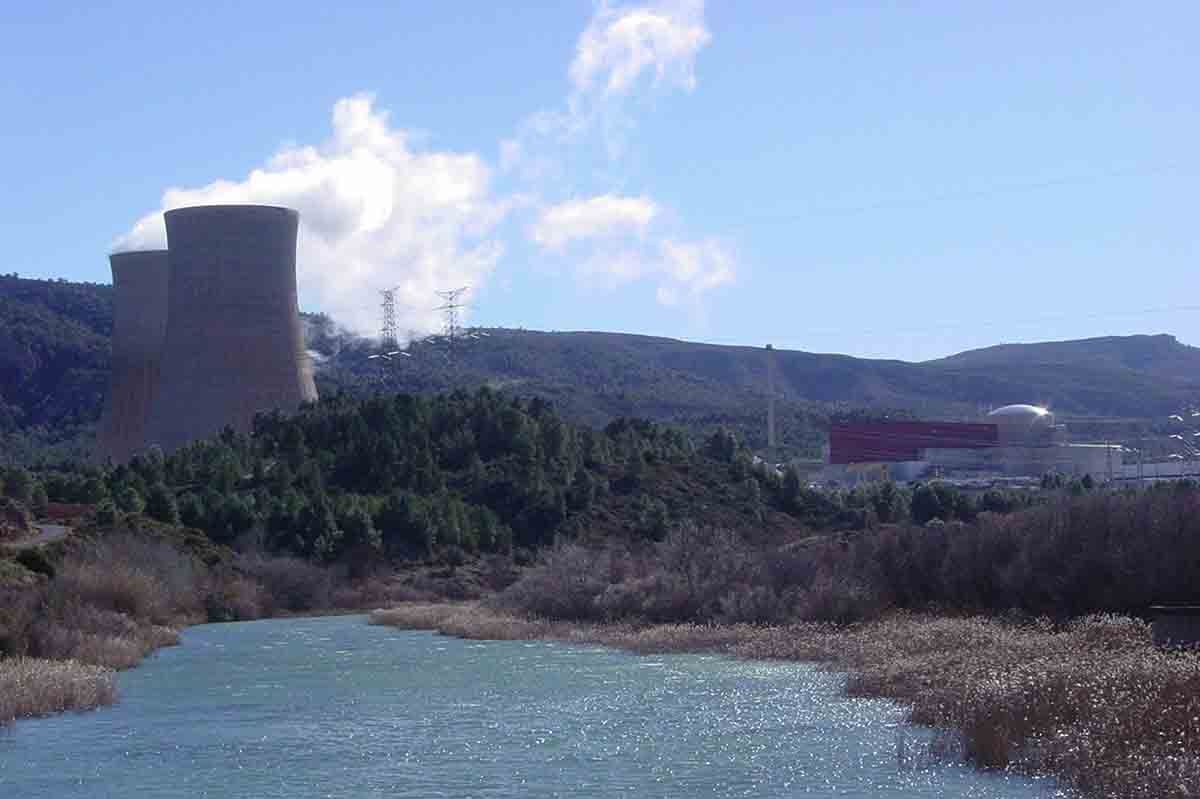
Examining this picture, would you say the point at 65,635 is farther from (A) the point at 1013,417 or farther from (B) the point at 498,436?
(A) the point at 1013,417

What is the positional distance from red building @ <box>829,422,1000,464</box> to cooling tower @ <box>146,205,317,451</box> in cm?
3768

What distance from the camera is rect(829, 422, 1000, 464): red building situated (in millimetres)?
80062

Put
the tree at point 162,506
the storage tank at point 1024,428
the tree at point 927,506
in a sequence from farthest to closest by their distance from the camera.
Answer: the storage tank at point 1024,428 → the tree at point 927,506 → the tree at point 162,506

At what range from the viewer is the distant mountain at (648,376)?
314ft

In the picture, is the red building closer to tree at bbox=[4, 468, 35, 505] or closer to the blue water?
tree at bbox=[4, 468, 35, 505]

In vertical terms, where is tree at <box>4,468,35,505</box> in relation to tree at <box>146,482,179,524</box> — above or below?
above

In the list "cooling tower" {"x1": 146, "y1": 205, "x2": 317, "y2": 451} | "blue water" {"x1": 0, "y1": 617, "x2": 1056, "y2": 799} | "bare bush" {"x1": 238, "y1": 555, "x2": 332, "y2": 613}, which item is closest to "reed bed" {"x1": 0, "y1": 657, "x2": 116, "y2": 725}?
"blue water" {"x1": 0, "y1": 617, "x2": 1056, "y2": 799}

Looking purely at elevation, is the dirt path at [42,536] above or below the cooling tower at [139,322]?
below

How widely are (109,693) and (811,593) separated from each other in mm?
12283

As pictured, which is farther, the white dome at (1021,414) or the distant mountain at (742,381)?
the distant mountain at (742,381)

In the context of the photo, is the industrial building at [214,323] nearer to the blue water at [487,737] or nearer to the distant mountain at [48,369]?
the blue water at [487,737]

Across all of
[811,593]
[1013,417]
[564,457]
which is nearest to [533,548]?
[564,457]

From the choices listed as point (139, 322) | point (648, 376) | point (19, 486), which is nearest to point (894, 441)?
point (139, 322)

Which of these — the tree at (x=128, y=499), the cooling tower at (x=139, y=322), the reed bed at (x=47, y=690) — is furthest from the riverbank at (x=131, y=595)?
the cooling tower at (x=139, y=322)
